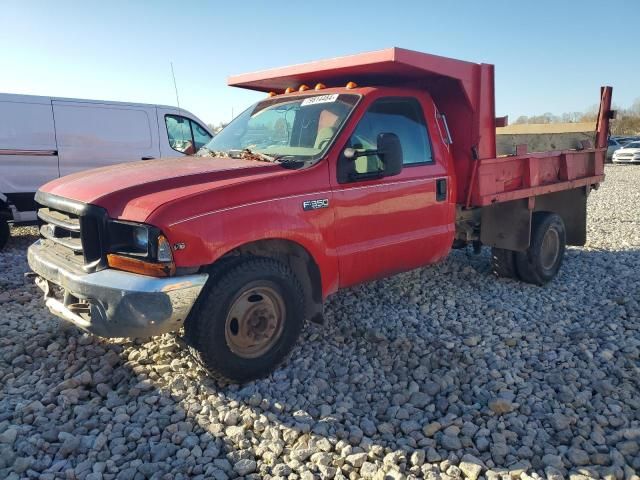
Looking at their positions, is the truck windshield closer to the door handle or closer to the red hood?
the red hood

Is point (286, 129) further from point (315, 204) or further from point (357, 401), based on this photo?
point (357, 401)

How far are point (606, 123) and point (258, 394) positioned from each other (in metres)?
5.93

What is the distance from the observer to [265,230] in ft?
11.2

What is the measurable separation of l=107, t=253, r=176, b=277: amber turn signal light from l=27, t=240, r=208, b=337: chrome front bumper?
0.14 feet

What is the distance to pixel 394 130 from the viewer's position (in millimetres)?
4414

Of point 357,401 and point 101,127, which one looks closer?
point 357,401

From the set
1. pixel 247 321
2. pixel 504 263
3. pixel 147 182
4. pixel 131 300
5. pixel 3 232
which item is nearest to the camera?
pixel 131 300

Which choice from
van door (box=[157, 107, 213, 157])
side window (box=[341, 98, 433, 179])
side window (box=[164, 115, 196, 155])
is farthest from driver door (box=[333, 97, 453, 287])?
side window (box=[164, 115, 196, 155])

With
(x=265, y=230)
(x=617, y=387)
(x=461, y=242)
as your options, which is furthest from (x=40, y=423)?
(x=461, y=242)

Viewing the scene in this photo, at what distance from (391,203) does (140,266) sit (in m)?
2.06

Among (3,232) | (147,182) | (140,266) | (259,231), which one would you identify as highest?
(147,182)

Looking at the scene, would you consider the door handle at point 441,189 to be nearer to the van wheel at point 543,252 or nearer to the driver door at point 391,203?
the driver door at point 391,203

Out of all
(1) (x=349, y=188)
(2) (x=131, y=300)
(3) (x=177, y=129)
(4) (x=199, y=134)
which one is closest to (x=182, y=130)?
(3) (x=177, y=129)

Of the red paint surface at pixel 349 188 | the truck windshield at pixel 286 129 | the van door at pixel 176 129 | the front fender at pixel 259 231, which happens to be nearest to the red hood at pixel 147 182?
the red paint surface at pixel 349 188
